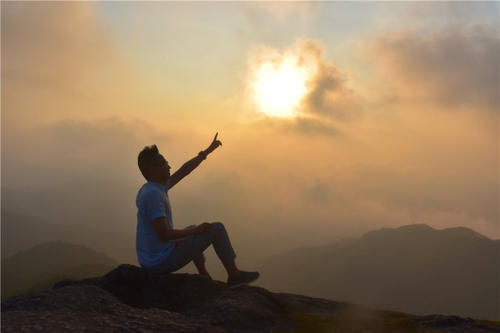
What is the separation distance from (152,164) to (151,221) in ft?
4.37

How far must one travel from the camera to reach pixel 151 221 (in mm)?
9797

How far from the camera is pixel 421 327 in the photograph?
33.9ft

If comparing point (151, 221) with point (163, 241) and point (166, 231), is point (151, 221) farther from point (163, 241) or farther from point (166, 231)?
point (166, 231)

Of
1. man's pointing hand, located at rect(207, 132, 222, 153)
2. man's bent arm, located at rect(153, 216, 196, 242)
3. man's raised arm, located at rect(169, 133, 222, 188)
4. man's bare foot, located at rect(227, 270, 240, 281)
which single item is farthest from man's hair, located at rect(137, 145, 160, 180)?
man's bare foot, located at rect(227, 270, 240, 281)

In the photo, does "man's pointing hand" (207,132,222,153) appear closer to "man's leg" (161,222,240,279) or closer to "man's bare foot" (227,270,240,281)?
"man's leg" (161,222,240,279)

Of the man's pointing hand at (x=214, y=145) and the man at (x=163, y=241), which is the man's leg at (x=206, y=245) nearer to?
the man at (x=163, y=241)

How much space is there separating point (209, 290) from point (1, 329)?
469 cm

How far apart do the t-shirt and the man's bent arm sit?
0.12 metres

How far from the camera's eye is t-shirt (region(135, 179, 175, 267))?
9445 millimetres

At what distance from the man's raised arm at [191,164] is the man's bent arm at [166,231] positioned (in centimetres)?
241

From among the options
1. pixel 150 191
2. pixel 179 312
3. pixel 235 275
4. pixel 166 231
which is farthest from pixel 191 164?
pixel 179 312

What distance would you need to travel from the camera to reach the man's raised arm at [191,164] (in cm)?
1180

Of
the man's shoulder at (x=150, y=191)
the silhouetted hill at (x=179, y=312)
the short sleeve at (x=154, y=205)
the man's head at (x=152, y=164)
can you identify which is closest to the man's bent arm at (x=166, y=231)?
the short sleeve at (x=154, y=205)

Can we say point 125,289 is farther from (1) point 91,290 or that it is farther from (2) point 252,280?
(2) point 252,280
